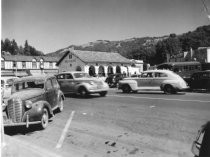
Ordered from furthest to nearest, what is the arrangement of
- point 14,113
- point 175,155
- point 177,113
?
point 177,113 → point 14,113 → point 175,155

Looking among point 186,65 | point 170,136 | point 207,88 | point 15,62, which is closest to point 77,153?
point 170,136

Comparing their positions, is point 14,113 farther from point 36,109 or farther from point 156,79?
point 156,79

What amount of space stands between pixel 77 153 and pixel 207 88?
47.9 ft

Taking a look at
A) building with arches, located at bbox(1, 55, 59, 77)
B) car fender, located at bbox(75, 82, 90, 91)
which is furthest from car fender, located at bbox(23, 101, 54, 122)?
building with arches, located at bbox(1, 55, 59, 77)

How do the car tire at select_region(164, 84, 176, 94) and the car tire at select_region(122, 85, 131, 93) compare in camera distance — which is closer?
the car tire at select_region(164, 84, 176, 94)

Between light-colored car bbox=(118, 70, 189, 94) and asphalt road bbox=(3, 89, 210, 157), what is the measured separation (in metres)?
5.66

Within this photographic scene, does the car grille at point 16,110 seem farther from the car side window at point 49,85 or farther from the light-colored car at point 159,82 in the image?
the light-colored car at point 159,82

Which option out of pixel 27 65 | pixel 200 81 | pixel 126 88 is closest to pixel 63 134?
pixel 126 88

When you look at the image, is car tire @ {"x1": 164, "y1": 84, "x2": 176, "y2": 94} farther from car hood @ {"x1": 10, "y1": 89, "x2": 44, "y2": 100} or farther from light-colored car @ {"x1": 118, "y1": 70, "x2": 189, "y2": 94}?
car hood @ {"x1": 10, "y1": 89, "x2": 44, "y2": 100}

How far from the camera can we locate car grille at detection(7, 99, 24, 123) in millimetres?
6969

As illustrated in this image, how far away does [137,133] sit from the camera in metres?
6.43

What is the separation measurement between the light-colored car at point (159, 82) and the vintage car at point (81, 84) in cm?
258

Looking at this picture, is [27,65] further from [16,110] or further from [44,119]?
[16,110]

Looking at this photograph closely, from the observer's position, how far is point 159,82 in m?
15.8
